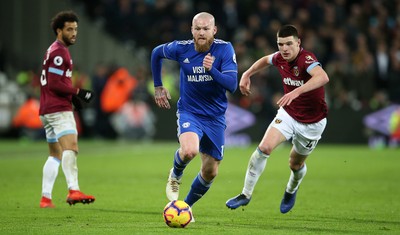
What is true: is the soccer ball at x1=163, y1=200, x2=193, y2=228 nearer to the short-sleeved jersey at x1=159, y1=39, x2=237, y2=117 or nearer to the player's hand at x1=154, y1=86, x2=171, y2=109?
the short-sleeved jersey at x1=159, y1=39, x2=237, y2=117

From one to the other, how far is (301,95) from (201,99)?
4.97ft

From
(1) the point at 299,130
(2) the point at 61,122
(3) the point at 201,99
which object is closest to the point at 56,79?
(2) the point at 61,122

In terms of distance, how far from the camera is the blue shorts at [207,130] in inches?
388

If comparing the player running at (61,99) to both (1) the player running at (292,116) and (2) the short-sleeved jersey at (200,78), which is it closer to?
(2) the short-sleeved jersey at (200,78)

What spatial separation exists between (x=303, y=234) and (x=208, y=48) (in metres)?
2.54

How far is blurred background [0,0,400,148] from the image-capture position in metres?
25.0

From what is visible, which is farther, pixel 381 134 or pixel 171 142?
pixel 171 142

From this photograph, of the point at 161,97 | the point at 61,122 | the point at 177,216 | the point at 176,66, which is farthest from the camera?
the point at 176,66

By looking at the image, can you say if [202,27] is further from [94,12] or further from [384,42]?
[94,12]

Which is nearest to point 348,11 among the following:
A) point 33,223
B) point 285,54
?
point 285,54

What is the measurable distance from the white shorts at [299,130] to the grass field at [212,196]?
2.87ft

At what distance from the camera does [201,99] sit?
9992mm

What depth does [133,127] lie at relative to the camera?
2695 cm

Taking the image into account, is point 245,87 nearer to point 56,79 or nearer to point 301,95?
point 301,95
